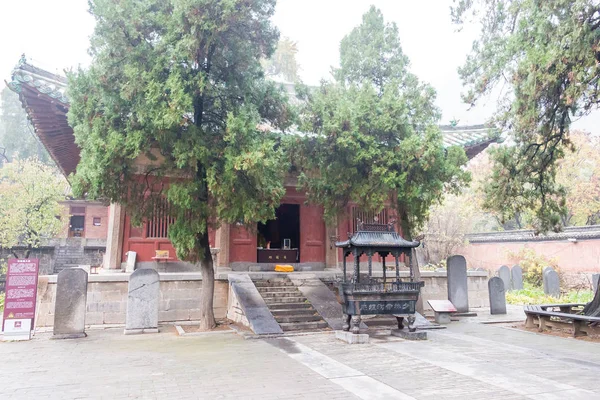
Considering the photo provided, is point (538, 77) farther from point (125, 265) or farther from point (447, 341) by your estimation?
point (125, 265)

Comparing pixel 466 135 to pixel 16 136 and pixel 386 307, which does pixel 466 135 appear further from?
pixel 16 136

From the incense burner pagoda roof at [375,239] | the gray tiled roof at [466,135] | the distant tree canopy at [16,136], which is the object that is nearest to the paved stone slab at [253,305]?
the incense burner pagoda roof at [375,239]

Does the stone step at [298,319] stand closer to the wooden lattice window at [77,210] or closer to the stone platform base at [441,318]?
the stone platform base at [441,318]

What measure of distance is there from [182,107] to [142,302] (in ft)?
14.8

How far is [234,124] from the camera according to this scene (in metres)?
7.71

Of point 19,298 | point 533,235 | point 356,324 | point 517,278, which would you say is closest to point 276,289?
point 356,324

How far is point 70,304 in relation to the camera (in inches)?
337

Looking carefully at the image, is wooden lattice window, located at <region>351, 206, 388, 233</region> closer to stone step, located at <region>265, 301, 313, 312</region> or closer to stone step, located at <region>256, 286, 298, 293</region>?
stone step, located at <region>256, 286, 298, 293</region>

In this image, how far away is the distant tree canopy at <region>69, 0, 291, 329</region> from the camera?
25.2ft

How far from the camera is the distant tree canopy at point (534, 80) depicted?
711 cm

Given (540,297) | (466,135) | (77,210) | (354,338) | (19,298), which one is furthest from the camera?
(77,210)

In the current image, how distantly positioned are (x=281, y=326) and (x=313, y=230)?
497 centimetres

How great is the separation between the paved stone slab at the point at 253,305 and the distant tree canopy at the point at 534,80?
243 inches

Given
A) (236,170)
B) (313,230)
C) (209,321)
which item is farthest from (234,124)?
(313,230)
